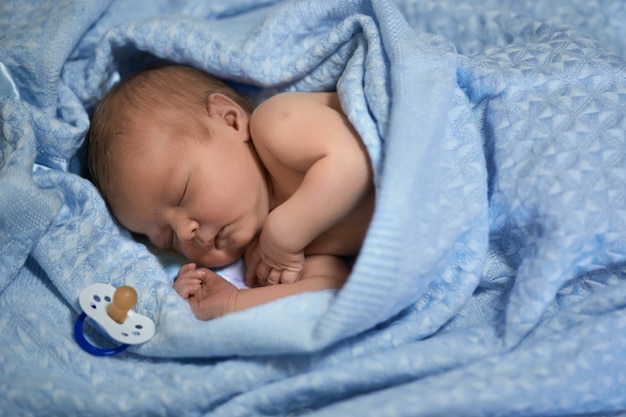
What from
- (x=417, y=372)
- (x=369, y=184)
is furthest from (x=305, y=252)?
(x=417, y=372)

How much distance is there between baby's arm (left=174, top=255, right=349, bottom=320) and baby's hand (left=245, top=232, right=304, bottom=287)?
30mm

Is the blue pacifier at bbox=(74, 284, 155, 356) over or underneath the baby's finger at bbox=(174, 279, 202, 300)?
over

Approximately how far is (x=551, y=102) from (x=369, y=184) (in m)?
0.41

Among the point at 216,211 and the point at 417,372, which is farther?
the point at 216,211

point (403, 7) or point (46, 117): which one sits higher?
point (403, 7)

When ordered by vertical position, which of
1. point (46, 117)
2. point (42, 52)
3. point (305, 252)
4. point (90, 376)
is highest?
point (42, 52)

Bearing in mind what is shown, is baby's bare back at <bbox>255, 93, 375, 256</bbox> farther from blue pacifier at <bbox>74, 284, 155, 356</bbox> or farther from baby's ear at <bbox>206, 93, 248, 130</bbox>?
blue pacifier at <bbox>74, 284, 155, 356</bbox>

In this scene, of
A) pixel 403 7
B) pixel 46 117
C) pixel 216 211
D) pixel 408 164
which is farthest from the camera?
pixel 403 7

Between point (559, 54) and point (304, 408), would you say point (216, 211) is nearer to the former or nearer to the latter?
point (304, 408)

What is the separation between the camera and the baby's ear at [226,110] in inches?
58.2

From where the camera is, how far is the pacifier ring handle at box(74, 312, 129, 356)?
1349 millimetres

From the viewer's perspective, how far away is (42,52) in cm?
153

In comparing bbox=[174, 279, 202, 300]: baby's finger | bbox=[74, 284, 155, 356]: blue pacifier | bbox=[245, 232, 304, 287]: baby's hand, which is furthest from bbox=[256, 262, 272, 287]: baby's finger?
bbox=[74, 284, 155, 356]: blue pacifier

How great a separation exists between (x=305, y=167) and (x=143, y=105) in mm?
361
